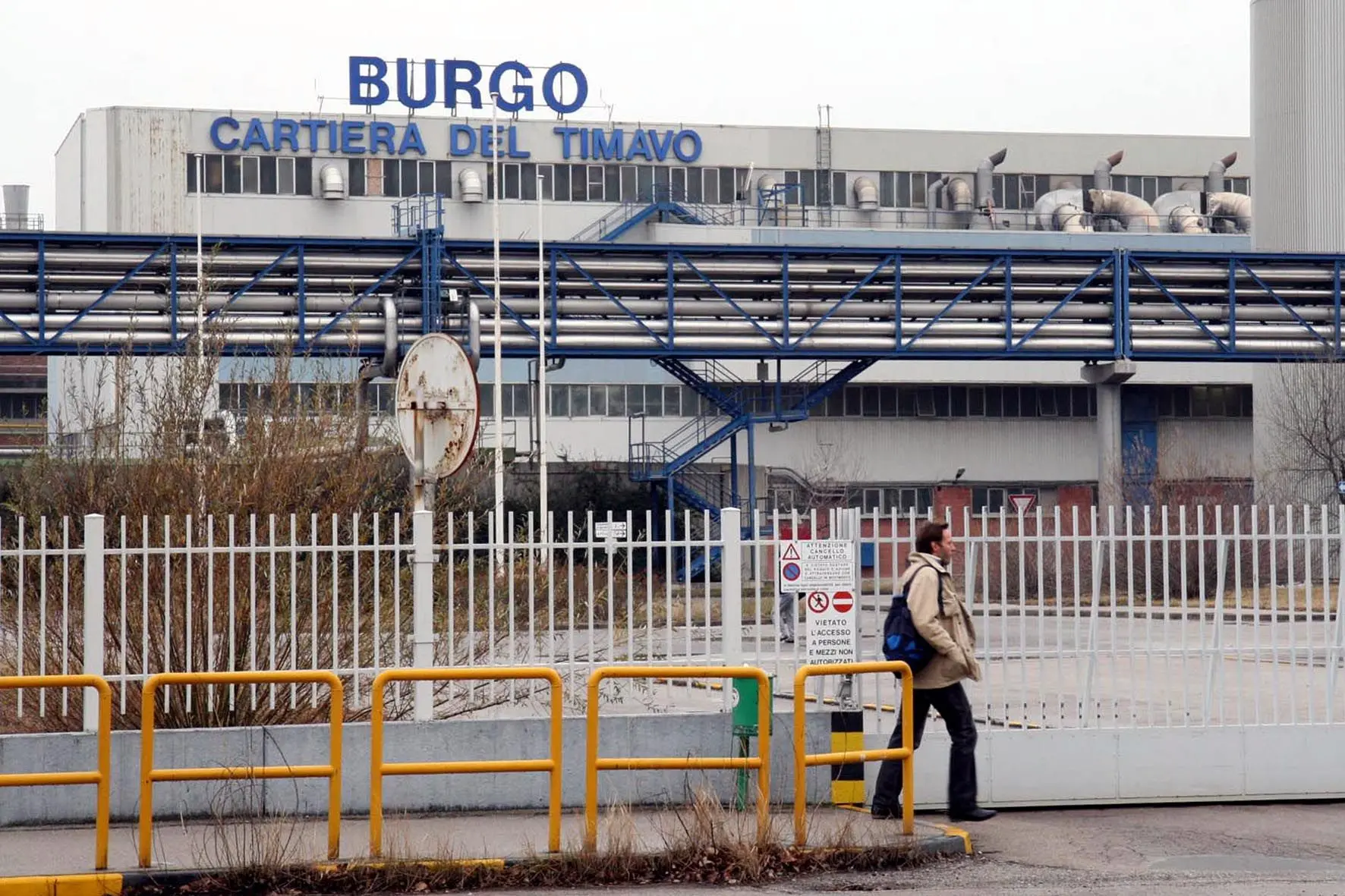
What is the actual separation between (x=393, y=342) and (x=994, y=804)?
2502 cm

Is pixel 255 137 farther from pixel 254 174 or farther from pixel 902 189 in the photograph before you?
pixel 902 189

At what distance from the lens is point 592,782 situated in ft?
31.0

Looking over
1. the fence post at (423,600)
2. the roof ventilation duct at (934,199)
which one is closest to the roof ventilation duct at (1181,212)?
the roof ventilation duct at (934,199)

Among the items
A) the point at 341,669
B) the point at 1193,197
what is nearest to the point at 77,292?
the point at 341,669

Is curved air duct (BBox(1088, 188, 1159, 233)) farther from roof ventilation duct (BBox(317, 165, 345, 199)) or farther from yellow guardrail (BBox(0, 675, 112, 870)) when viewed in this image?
yellow guardrail (BBox(0, 675, 112, 870))

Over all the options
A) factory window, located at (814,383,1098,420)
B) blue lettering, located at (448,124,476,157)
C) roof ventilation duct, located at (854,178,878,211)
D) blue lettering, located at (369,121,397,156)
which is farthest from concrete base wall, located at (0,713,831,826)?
roof ventilation duct, located at (854,178,878,211)

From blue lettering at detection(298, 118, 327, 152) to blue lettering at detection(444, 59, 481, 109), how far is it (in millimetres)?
4758

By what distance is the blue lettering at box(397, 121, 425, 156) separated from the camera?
6222 cm

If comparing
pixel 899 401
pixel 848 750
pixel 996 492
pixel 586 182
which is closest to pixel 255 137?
pixel 586 182

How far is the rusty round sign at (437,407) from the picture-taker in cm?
1133

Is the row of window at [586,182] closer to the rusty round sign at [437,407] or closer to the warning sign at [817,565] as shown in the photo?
the rusty round sign at [437,407]

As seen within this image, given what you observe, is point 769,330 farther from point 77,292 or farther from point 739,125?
point 739,125

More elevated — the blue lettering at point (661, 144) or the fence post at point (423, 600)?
the blue lettering at point (661, 144)

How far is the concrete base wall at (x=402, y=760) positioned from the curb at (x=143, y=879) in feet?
3.83
